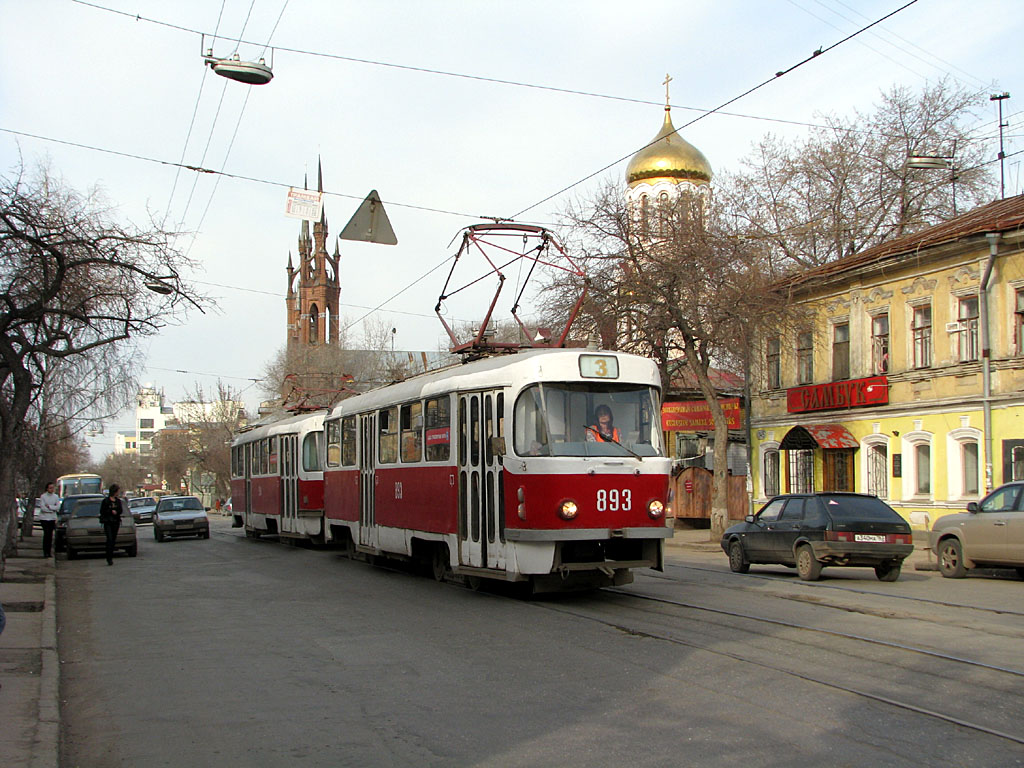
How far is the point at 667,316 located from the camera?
27062mm

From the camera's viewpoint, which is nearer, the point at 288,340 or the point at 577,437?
the point at 577,437

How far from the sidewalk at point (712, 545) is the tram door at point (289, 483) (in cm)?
959

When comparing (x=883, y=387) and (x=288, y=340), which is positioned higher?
(x=288, y=340)

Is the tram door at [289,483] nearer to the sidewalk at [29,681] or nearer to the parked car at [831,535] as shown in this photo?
the sidewalk at [29,681]

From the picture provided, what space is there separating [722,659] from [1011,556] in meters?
9.48

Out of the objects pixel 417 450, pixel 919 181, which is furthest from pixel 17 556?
pixel 919 181

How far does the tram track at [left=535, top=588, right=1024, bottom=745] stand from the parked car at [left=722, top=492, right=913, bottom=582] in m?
4.23

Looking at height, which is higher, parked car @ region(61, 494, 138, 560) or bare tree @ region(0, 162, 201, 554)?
bare tree @ region(0, 162, 201, 554)

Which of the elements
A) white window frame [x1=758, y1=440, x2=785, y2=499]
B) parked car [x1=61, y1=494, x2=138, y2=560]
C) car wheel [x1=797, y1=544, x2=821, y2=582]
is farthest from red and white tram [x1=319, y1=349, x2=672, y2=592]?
white window frame [x1=758, y1=440, x2=785, y2=499]

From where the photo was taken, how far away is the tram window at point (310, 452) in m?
25.1

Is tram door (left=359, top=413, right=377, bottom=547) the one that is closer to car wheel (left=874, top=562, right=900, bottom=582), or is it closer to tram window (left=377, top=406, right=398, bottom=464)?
tram window (left=377, top=406, right=398, bottom=464)

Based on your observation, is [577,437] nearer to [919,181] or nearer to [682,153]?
[919,181]

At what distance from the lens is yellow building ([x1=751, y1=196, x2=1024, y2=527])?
25.1 m

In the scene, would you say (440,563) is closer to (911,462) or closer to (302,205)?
(302,205)
